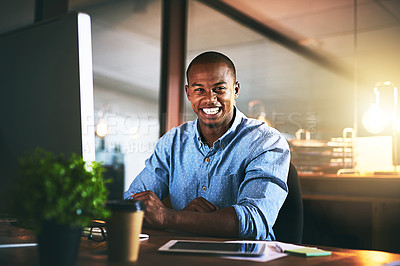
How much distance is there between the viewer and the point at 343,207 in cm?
294

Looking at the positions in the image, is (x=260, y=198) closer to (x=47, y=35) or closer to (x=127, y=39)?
(x=47, y=35)

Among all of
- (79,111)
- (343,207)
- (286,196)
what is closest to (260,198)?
(286,196)

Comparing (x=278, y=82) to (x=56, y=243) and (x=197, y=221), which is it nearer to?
(x=197, y=221)

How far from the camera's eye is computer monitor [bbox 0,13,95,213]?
77 cm

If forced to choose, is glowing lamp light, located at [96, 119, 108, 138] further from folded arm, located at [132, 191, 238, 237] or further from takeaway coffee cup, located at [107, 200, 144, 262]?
takeaway coffee cup, located at [107, 200, 144, 262]

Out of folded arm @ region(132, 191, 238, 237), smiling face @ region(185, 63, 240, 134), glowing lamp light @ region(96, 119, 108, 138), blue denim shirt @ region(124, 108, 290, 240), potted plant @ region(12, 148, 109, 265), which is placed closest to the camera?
potted plant @ region(12, 148, 109, 265)

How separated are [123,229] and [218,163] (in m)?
0.93

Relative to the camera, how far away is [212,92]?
1683mm

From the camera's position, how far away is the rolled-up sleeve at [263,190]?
1213mm

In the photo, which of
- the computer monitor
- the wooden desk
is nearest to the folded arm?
the computer monitor

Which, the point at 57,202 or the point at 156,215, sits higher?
the point at 57,202

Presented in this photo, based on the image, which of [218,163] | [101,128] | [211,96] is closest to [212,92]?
[211,96]

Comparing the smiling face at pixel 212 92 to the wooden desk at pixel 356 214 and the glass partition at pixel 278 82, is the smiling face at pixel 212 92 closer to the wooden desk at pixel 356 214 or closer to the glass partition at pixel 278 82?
the wooden desk at pixel 356 214

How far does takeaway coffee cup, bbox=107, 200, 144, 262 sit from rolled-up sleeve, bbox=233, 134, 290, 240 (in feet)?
1.75
